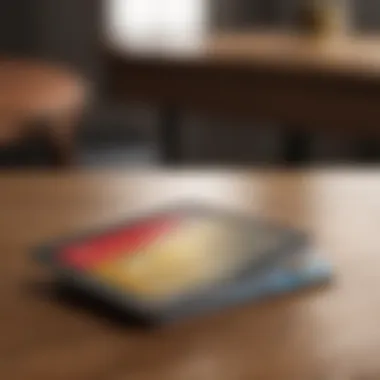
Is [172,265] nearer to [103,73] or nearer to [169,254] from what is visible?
[169,254]

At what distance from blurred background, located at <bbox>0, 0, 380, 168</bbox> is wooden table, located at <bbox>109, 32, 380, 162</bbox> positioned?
74 centimetres

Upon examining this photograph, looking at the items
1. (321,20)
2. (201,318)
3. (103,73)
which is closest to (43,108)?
(321,20)

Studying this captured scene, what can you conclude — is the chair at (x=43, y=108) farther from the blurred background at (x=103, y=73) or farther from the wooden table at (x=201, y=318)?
the wooden table at (x=201, y=318)

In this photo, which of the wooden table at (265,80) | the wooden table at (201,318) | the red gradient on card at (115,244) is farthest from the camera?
the wooden table at (265,80)

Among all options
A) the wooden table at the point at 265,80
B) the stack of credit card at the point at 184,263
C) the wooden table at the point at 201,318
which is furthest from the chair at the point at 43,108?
the stack of credit card at the point at 184,263

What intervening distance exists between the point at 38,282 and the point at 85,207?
0.16 metres

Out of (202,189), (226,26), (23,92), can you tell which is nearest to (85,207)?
(202,189)

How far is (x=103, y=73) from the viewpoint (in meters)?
2.84

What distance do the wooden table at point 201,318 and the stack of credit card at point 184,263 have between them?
13mm

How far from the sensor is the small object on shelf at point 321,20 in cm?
230

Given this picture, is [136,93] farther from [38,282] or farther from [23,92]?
[38,282]

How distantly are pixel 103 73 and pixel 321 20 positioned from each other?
735 millimetres

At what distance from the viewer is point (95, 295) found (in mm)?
709

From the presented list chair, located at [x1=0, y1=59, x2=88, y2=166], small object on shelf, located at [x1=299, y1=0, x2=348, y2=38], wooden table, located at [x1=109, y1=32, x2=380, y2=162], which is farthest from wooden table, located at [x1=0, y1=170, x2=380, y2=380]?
small object on shelf, located at [x1=299, y1=0, x2=348, y2=38]
